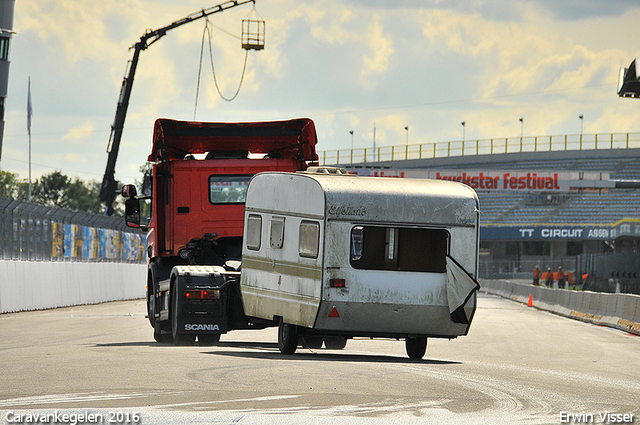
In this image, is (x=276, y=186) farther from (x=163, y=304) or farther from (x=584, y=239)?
(x=584, y=239)

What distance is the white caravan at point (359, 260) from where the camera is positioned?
1382 centimetres

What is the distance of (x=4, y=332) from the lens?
1992 centimetres

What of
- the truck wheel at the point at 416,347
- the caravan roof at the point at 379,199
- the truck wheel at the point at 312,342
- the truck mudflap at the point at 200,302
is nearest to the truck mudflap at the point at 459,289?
the caravan roof at the point at 379,199

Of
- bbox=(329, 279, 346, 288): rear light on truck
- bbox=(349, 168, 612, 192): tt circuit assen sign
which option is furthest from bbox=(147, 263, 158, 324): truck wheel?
bbox=(349, 168, 612, 192): tt circuit assen sign

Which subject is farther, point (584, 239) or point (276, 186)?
point (584, 239)

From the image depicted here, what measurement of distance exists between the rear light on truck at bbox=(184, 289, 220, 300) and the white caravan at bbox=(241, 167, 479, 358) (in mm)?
1270

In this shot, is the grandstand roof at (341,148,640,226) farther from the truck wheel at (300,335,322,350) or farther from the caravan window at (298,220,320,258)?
the caravan window at (298,220,320,258)

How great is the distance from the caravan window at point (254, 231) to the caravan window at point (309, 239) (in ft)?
4.03

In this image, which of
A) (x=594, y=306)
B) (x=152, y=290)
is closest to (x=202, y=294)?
(x=152, y=290)

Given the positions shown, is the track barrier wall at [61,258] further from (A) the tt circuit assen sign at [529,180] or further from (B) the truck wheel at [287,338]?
(A) the tt circuit assen sign at [529,180]

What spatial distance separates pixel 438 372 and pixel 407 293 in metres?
1.84

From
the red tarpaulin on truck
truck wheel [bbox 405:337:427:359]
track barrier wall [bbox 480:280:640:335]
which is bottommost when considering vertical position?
track barrier wall [bbox 480:280:640:335]

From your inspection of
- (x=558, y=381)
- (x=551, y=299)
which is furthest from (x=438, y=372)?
(x=551, y=299)

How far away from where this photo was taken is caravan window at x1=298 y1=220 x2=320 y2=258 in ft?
45.4
